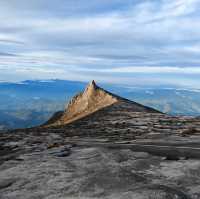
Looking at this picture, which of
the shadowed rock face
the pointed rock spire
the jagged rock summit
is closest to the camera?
the shadowed rock face

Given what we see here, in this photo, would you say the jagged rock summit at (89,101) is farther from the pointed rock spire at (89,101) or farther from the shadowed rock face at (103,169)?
the shadowed rock face at (103,169)

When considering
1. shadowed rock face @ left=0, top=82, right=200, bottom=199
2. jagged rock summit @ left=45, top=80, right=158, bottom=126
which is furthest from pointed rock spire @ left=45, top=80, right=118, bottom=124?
shadowed rock face @ left=0, top=82, right=200, bottom=199

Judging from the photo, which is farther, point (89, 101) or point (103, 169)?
point (89, 101)

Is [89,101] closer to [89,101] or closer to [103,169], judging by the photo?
[89,101]

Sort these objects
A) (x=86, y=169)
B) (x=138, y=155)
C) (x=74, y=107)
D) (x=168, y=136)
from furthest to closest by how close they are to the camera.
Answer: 1. (x=74, y=107)
2. (x=168, y=136)
3. (x=138, y=155)
4. (x=86, y=169)

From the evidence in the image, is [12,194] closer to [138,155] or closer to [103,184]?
[103,184]

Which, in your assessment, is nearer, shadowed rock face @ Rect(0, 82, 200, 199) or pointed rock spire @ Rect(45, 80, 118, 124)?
shadowed rock face @ Rect(0, 82, 200, 199)

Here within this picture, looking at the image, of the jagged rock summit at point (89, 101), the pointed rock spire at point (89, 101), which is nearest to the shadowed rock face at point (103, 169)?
the jagged rock summit at point (89, 101)

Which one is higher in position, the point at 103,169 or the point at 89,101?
the point at 89,101

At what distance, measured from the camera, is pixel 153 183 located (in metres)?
21.2

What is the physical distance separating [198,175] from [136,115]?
47.2m

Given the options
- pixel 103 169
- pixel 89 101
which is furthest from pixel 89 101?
pixel 103 169

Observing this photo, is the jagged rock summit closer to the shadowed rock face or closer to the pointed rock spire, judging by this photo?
the pointed rock spire

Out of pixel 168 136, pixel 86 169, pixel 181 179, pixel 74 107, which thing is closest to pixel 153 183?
pixel 181 179
